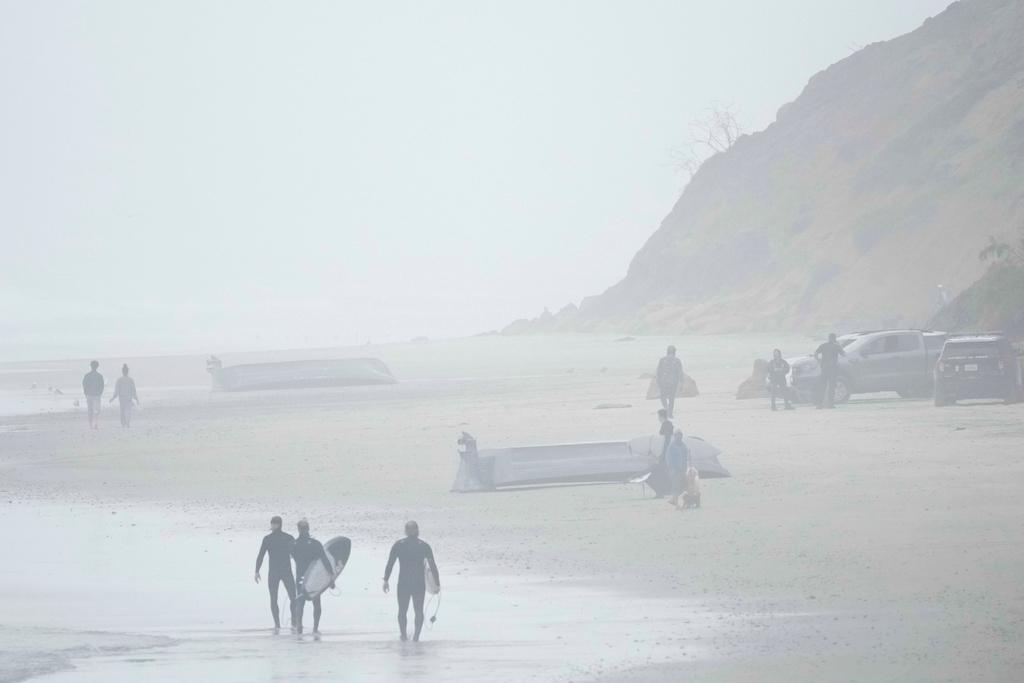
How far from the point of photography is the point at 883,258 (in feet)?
309

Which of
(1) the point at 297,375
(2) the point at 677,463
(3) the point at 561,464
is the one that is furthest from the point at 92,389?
(1) the point at 297,375

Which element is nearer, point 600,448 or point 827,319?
point 600,448

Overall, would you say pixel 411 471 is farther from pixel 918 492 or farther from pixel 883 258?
pixel 883 258

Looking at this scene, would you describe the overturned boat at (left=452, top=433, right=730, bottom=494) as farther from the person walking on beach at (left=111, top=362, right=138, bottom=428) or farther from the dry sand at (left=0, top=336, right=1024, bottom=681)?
the person walking on beach at (left=111, top=362, right=138, bottom=428)

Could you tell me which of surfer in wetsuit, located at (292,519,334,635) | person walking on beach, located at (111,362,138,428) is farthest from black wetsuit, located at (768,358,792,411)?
surfer in wetsuit, located at (292,519,334,635)

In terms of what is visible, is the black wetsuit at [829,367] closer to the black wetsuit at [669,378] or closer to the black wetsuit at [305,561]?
the black wetsuit at [669,378]

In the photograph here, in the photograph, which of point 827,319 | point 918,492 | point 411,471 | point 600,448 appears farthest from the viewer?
point 827,319

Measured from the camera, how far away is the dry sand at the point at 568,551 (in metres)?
13.6

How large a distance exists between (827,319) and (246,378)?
40374mm

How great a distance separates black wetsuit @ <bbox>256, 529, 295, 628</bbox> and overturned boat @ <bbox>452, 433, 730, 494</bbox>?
8.63 metres

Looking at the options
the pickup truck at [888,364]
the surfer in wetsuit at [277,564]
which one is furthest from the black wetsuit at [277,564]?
the pickup truck at [888,364]

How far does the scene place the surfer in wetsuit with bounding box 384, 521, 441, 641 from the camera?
1479cm

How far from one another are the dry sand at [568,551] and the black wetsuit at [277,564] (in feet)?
1.42

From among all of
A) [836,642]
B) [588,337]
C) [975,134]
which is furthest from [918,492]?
[588,337]
